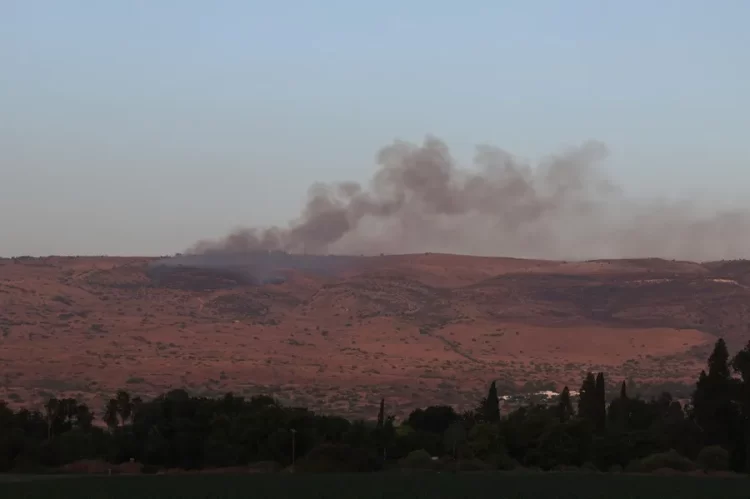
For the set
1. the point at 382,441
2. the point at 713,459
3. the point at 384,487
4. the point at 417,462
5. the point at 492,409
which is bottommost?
the point at 417,462

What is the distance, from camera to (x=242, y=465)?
114750mm

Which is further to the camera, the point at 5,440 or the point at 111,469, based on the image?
the point at 5,440

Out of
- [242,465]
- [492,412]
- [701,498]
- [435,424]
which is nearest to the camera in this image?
[701,498]

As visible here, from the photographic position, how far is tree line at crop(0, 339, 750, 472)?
110 metres

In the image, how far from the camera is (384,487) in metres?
77.6

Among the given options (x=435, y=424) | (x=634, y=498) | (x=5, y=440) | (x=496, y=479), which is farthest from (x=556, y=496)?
(x=435, y=424)

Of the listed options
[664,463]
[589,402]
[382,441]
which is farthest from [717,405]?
[382,441]

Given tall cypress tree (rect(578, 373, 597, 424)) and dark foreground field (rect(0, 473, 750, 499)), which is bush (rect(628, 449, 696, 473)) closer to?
dark foreground field (rect(0, 473, 750, 499))

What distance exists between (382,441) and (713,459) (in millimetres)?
31631

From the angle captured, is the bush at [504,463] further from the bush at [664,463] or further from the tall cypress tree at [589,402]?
the tall cypress tree at [589,402]

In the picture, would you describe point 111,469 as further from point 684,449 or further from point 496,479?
point 684,449

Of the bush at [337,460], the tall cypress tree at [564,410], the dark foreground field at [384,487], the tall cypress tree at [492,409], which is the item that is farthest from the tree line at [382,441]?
the dark foreground field at [384,487]

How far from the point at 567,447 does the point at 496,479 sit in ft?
101

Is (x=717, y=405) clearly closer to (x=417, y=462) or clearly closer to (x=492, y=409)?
(x=492, y=409)
